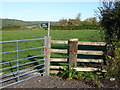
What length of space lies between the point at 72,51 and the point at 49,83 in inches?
54.8

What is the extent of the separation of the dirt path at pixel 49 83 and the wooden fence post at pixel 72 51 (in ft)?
2.41

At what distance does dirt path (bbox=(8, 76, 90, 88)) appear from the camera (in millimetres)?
5852

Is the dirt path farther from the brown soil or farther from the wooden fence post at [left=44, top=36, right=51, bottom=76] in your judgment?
the wooden fence post at [left=44, top=36, right=51, bottom=76]

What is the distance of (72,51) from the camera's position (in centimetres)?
683

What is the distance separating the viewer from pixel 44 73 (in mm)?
6891

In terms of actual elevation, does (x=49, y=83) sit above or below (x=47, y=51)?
below

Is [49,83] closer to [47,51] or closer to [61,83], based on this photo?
[61,83]

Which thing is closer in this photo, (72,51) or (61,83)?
(61,83)

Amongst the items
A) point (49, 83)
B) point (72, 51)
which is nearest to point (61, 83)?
point (49, 83)

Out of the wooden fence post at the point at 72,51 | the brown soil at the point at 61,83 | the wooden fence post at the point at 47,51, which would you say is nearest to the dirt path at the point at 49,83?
the brown soil at the point at 61,83

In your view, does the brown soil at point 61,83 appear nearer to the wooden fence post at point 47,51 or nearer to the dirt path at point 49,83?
the dirt path at point 49,83

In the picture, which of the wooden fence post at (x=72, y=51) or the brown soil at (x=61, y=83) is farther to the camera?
the wooden fence post at (x=72, y=51)

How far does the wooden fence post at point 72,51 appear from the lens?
22.3 ft

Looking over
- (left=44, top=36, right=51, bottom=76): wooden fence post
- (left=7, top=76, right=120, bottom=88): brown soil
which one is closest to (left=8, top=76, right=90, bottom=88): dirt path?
(left=7, top=76, right=120, bottom=88): brown soil
